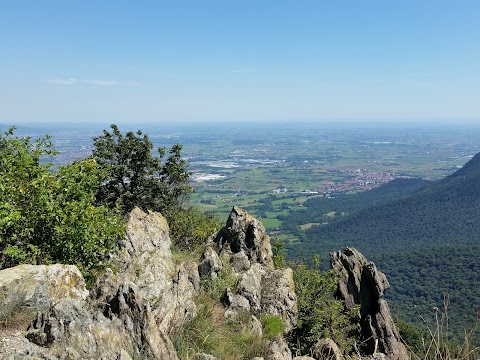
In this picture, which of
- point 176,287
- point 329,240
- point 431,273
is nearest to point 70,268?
point 176,287

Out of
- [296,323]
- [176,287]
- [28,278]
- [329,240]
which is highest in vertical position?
[28,278]

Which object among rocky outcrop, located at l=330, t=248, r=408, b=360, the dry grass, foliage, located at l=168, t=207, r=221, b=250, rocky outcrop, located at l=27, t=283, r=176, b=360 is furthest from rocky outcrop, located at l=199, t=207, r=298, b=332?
the dry grass

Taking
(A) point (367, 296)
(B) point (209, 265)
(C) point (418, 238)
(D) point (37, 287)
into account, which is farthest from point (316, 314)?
(C) point (418, 238)

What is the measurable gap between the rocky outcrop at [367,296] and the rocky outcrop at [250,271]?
4.30 metres

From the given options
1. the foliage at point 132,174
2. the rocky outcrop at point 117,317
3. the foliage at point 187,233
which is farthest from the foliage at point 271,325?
the foliage at point 132,174

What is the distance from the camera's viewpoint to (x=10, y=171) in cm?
864

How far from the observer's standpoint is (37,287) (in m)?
5.80

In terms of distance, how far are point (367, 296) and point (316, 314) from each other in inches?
271

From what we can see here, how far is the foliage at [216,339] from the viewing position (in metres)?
6.12

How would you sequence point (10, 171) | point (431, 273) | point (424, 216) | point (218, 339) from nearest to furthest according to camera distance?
point (218, 339) < point (10, 171) < point (431, 273) < point (424, 216)

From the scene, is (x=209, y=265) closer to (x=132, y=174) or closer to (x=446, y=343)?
(x=446, y=343)

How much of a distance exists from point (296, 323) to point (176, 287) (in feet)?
14.7

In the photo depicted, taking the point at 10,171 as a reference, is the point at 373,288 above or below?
below

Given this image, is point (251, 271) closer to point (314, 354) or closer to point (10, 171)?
point (314, 354)
